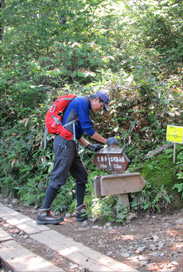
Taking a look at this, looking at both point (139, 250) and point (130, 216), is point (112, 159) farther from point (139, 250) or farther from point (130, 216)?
point (139, 250)

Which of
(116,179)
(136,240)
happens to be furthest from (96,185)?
(136,240)

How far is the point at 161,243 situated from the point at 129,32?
8928 millimetres

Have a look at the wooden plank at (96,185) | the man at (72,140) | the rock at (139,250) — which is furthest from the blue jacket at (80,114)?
the rock at (139,250)

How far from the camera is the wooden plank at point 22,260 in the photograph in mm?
3037

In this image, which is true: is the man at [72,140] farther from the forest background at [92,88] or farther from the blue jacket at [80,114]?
the forest background at [92,88]

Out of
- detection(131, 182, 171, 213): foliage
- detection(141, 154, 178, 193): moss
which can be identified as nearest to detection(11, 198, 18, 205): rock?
detection(131, 182, 171, 213): foliage

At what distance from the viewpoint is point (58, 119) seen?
4.36 m

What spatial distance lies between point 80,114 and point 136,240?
6.09 ft

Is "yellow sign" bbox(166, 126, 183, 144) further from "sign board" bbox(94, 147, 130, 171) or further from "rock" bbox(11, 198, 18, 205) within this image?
"rock" bbox(11, 198, 18, 205)

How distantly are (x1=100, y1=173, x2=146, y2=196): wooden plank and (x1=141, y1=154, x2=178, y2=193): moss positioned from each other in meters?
0.27

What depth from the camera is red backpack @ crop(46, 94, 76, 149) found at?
14.1ft

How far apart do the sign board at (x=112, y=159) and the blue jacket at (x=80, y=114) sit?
0.40 meters

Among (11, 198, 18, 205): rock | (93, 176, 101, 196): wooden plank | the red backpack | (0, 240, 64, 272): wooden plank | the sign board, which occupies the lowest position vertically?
(11, 198, 18, 205): rock

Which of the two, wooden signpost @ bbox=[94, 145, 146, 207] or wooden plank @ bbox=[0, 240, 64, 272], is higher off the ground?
wooden signpost @ bbox=[94, 145, 146, 207]
